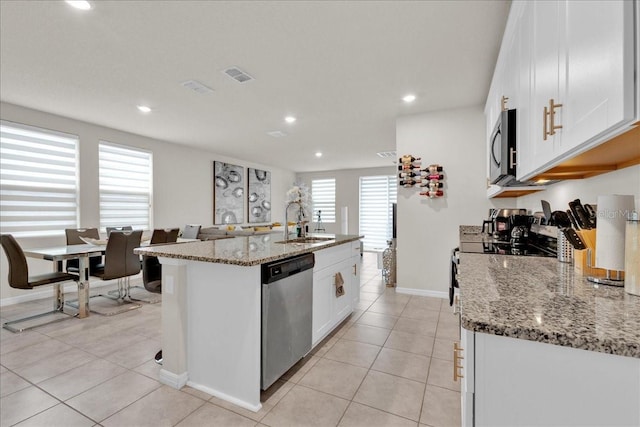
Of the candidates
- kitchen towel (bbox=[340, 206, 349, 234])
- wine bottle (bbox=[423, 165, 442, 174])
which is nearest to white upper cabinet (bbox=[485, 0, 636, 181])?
wine bottle (bbox=[423, 165, 442, 174])

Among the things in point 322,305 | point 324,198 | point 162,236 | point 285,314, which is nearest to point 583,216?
point 285,314

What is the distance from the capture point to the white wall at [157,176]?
406 cm

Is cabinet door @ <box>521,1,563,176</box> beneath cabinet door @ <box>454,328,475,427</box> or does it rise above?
above

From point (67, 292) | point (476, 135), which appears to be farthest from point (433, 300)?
point (67, 292)

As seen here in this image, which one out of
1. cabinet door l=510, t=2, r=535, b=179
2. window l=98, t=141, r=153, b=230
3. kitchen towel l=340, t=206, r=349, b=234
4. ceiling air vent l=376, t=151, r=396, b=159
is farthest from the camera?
kitchen towel l=340, t=206, r=349, b=234

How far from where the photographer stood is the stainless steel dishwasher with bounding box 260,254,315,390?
1826mm

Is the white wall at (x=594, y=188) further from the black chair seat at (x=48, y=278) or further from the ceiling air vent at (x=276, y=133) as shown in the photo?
the black chair seat at (x=48, y=278)

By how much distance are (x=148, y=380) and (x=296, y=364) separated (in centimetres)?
105

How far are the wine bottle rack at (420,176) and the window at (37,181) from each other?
16.2ft

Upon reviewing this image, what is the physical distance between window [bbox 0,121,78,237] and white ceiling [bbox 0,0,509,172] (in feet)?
1.47

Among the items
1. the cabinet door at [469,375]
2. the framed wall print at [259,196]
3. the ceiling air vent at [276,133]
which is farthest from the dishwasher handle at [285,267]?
the framed wall print at [259,196]

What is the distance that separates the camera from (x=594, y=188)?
167cm

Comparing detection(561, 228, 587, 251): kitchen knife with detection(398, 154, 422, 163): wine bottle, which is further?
detection(398, 154, 422, 163): wine bottle

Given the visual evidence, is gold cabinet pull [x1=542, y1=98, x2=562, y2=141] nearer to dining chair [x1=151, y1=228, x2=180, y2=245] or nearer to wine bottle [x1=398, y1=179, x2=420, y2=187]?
wine bottle [x1=398, y1=179, x2=420, y2=187]
